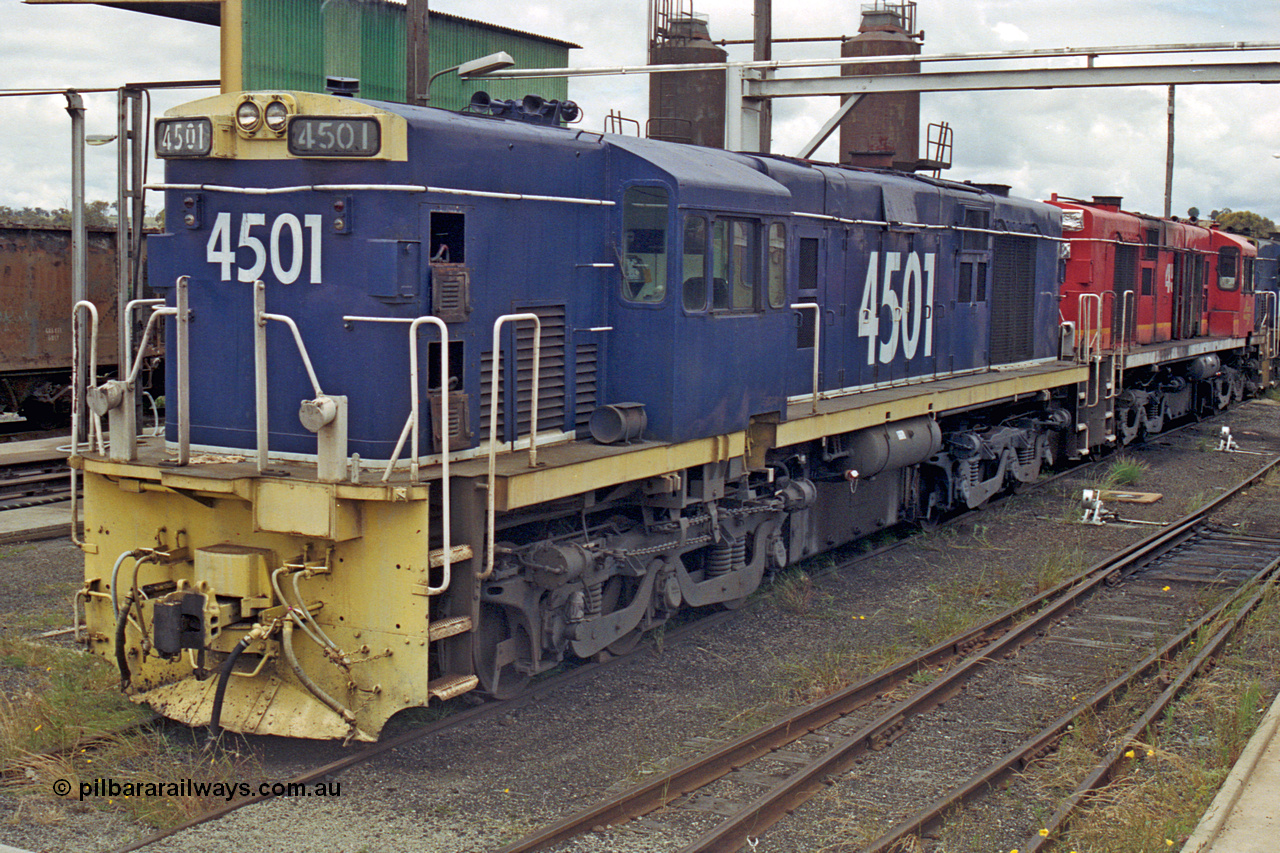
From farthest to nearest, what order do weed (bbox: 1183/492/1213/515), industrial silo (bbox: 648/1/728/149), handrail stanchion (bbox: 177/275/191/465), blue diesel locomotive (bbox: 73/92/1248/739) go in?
1. industrial silo (bbox: 648/1/728/149)
2. weed (bbox: 1183/492/1213/515)
3. handrail stanchion (bbox: 177/275/191/465)
4. blue diesel locomotive (bbox: 73/92/1248/739)

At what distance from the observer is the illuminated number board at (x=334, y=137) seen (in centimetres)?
637

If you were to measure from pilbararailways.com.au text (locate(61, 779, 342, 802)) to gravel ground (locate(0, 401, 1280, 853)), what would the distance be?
83 mm

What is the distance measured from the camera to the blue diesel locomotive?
20.5 feet

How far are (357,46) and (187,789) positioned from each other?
68.3ft

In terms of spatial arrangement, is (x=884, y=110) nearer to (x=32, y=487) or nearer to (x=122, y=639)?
(x=32, y=487)

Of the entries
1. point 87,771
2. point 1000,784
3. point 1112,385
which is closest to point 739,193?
point 1000,784

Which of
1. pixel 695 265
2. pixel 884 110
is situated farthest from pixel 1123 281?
pixel 695 265

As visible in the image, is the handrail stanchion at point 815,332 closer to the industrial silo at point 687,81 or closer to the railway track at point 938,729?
the railway track at point 938,729

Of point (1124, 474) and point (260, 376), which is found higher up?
point (260, 376)

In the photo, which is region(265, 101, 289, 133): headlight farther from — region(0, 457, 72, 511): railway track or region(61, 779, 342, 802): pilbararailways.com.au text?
Answer: region(0, 457, 72, 511): railway track

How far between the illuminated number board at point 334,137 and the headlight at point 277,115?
0.07 metres

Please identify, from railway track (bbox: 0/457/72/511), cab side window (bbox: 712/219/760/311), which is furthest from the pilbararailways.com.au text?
railway track (bbox: 0/457/72/511)

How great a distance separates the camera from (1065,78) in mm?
14883

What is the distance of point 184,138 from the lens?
6.81 meters
